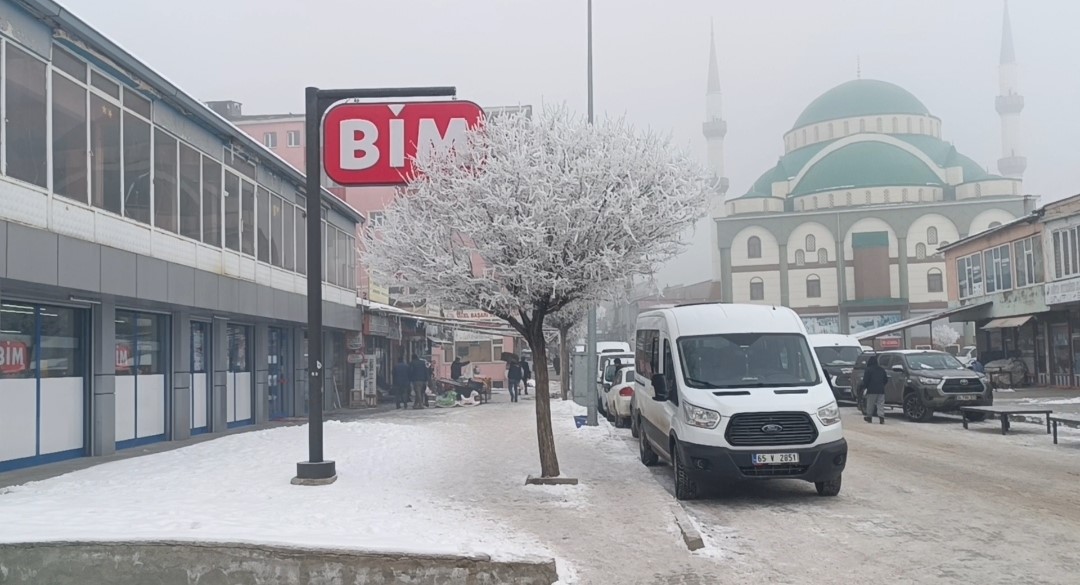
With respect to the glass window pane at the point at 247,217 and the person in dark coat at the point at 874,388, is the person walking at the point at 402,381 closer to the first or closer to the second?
the glass window pane at the point at 247,217

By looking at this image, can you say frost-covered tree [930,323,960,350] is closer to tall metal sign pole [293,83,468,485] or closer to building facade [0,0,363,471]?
building facade [0,0,363,471]

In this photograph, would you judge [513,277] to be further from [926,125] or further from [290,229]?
[926,125]

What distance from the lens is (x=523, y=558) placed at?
7160 millimetres

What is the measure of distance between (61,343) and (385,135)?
20.8ft

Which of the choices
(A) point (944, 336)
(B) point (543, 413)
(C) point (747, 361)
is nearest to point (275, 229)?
(B) point (543, 413)

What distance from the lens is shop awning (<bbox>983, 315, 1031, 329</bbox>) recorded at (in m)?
Result: 36.5

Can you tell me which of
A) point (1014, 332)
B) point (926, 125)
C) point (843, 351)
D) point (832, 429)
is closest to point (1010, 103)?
point (926, 125)

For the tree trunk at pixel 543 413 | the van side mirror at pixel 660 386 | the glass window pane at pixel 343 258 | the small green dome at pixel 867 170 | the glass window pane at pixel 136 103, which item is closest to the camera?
the tree trunk at pixel 543 413

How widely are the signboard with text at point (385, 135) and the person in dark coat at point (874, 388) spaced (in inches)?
535

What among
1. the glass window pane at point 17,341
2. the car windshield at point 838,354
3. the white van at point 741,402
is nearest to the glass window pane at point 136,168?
the glass window pane at point 17,341

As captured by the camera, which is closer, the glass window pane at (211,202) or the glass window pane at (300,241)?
the glass window pane at (211,202)

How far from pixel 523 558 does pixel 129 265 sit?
10.5 meters

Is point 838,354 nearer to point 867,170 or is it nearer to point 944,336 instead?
point 944,336

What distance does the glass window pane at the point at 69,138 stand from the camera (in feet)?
43.3
